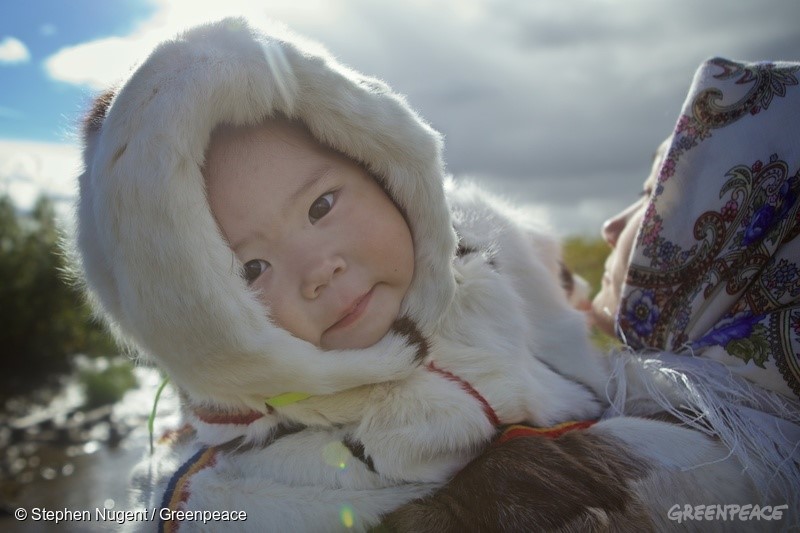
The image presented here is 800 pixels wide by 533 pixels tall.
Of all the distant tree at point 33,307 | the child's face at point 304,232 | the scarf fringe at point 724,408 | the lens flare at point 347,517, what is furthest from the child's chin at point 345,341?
the distant tree at point 33,307

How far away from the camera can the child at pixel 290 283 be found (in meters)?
0.90

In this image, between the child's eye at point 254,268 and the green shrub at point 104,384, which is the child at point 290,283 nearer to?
the child's eye at point 254,268

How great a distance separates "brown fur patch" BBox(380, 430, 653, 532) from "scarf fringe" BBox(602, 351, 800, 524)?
0.68ft

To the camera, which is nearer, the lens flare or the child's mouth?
the lens flare

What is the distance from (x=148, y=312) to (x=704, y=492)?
898mm

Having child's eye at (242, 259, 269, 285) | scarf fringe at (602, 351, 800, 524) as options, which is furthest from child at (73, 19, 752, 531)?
scarf fringe at (602, 351, 800, 524)

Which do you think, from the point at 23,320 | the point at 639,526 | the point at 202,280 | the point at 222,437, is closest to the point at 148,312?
the point at 202,280

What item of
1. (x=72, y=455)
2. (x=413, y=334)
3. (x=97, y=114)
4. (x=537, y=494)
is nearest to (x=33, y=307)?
(x=72, y=455)

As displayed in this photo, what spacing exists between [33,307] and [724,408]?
145 inches

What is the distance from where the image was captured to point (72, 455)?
2094 millimetres

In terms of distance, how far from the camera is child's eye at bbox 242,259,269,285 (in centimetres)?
97

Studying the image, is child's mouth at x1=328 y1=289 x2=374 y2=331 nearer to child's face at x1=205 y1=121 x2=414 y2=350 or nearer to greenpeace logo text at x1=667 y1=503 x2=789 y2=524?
child's face at x1=205 y1=121 x2=414 y2=350

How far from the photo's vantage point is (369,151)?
104 cm

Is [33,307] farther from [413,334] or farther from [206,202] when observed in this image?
[413,334]
